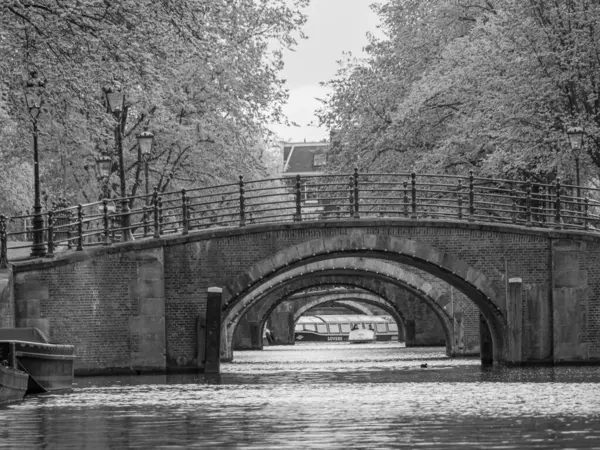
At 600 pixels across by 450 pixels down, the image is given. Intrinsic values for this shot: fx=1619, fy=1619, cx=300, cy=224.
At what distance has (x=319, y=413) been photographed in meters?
19.5

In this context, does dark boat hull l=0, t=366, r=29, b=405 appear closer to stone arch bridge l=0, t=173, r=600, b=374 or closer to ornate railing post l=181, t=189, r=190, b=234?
stone arch bridge l=0, t=173, r=600, b=374

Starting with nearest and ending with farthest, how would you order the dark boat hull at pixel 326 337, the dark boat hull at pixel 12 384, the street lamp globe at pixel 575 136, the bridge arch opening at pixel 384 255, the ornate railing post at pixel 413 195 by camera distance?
the dark boat hull at pixel 12 384 → the ornate railing post at pixel 413 195 → the bridge arch opening at pixel 384 255 → the street lamp globe at pixel 575 136 → the dark boat hull at pixel 326 337

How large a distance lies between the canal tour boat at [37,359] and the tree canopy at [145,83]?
3432mm

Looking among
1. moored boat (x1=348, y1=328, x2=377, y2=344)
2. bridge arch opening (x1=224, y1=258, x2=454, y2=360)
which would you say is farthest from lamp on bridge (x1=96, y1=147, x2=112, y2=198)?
moored boat (x1=348, y1=328, x2=377, y2=344)

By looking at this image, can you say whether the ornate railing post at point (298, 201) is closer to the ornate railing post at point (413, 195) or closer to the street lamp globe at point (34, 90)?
the ornate railing post at point (413, 195)

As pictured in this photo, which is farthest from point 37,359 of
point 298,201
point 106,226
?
point 298,201

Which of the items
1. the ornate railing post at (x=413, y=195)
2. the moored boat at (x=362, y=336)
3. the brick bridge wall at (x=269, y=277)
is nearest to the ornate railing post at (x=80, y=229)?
the brick bridge wall at (x=269, y=277)

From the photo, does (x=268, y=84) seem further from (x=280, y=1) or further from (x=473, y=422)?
(x=473, y=422)

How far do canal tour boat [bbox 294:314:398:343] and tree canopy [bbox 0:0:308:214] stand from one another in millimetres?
53757

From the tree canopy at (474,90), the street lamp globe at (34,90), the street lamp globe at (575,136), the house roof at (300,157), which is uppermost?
the house roof at (300,157)

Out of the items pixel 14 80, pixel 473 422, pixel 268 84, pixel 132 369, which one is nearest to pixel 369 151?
pixel 268 84

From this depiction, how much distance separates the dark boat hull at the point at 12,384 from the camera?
75.4ft

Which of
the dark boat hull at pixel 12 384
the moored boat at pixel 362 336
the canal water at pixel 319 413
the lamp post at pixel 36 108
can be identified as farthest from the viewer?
the moored boat at pixel 362 336

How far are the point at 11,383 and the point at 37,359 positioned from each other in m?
2.68
